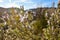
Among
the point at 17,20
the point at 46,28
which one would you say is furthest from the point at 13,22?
the point at 46,28

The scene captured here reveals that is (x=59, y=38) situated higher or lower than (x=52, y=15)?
lower

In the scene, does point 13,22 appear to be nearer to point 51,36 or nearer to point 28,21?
point 28,21

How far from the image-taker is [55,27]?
12.7 feet

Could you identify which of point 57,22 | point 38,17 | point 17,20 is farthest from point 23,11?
point 57,22

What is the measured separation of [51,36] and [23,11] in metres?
0.84

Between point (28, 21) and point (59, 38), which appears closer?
point (59, 38)

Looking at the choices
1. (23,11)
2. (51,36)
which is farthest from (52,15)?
(23,11)

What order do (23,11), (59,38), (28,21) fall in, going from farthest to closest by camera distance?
(23,11)
(28,21)
(59,38)

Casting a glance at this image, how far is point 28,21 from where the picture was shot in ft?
13.2

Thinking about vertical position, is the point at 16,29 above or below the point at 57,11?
below

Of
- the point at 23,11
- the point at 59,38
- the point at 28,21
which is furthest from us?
the point at 23,11

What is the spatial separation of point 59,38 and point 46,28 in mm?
261

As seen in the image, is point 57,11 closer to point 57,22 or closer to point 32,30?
point 57,22

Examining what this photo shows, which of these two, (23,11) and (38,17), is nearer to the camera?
(38,17)
